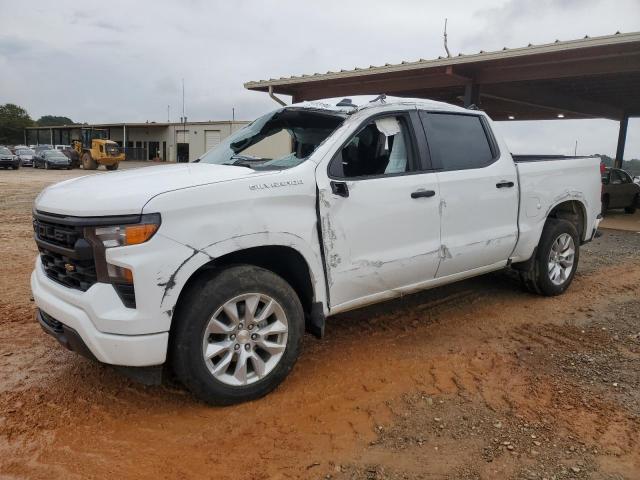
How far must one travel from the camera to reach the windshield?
12.0 ft

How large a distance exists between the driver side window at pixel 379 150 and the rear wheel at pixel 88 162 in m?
37.2

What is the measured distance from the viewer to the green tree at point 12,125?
244 ft

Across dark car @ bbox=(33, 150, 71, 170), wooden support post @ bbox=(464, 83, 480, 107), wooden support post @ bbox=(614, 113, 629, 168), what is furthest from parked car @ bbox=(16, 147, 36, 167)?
wooden support post @ bbox=(614, 113, 629, 168)

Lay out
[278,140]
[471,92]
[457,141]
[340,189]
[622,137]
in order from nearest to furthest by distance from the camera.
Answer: [340,189] < [278,140] < [457,141] < [471,92] < [622,137]

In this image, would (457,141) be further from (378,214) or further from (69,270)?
(69,270)

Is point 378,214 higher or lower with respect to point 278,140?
lower

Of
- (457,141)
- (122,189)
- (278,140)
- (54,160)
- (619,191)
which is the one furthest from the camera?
(54,160)

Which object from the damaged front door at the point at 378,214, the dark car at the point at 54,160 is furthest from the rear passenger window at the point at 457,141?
the dark car at the point at 54,160

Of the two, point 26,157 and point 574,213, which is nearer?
point 574,213

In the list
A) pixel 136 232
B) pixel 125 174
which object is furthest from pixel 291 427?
pixel 125 174

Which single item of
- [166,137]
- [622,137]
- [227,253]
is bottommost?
→ [227,253]

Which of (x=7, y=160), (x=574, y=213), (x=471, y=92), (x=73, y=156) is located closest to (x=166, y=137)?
(x=73, y=156)

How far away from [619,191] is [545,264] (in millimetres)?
11886

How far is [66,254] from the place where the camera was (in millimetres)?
2861
